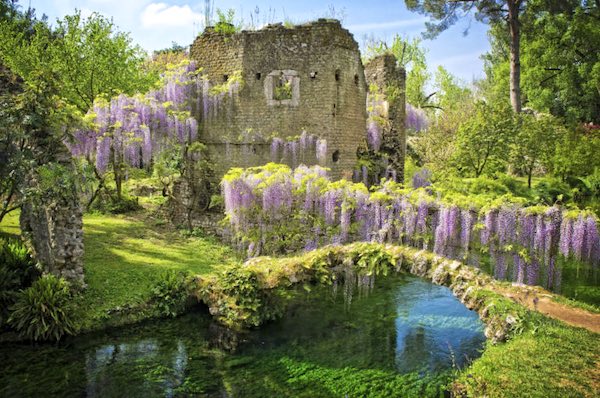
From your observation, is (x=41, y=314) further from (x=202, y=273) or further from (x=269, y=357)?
(x=269, y=357)

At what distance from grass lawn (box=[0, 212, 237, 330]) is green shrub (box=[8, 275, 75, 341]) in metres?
0.36

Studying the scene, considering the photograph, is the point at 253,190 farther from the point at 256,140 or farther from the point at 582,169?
the point at 582,169

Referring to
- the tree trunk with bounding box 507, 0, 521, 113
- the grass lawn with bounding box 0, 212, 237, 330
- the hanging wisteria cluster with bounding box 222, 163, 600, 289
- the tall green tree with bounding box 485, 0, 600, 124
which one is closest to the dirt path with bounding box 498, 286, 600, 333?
the hanging wisteria cluster with bounding box 222, 163, 600, 289

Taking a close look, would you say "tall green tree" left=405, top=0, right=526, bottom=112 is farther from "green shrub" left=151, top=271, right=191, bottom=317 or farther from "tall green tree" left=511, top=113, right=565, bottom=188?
"green shrub" left=151, top=271, right=191, bottom=317

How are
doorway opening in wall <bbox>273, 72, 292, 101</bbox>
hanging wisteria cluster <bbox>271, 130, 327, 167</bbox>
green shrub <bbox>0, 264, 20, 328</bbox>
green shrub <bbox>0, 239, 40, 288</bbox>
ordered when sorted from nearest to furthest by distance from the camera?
1. green shrub <bbox>0, 264, 20, 328</bbox>
2. green shrub <bbox>0, 239, 40, 288</bbox>
3. hanging wisteria cluster <bbox>271, 130, 327, 167</bbox>
4. doorway opening in wall <bbox>273, 72, 292, 101</bbox>

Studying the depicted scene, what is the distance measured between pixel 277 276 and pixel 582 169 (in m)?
12.0

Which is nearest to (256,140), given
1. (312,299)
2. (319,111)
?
(319,111)

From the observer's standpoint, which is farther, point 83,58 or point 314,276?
point 83,58

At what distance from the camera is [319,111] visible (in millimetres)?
14516

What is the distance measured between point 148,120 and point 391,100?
835 cm

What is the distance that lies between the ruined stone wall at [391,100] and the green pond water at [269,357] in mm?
8127

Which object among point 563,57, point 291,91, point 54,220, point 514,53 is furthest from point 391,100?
point 54,220

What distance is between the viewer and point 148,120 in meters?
14.0

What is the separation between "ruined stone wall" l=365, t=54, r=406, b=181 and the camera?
17094 mm
